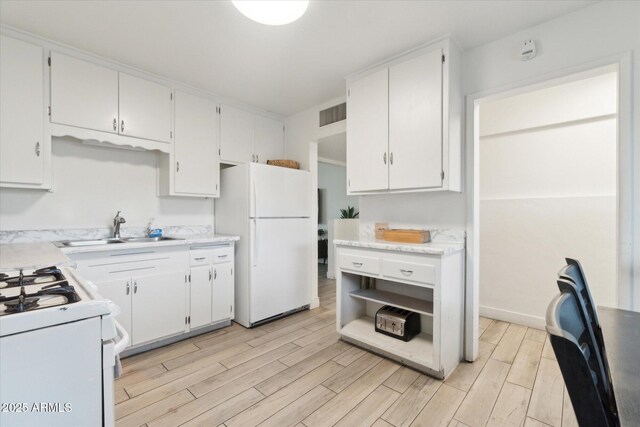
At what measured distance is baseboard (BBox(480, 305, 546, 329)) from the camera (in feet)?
9.35

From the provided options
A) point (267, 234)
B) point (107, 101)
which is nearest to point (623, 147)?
point (267, 234)

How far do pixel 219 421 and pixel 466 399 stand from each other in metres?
1.51

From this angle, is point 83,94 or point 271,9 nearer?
point 271,9

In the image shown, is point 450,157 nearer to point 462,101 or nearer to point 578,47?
point 462,101

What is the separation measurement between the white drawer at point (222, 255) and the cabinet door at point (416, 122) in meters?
1.75

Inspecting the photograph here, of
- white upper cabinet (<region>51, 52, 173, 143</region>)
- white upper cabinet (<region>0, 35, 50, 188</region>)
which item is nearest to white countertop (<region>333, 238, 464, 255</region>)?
white upper cabinet (<region>51, 52, 173, 143</region>)

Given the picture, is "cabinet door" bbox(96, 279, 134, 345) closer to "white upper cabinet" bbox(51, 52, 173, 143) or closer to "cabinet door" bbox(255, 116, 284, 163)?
"white upper cabinet" bbox(51, 52, 173, 143)

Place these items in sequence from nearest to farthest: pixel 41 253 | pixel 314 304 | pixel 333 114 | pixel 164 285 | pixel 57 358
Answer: pixel 57 358, pixel 41 253, pixel 164 285, pixel 333 114, pixel 314 304

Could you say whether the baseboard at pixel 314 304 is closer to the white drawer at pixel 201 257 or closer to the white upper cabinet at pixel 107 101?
the white drawer at pixel 201 257

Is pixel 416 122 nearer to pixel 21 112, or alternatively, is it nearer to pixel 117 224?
pixel 117 224

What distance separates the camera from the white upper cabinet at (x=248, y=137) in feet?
10.7

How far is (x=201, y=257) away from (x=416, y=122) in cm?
228

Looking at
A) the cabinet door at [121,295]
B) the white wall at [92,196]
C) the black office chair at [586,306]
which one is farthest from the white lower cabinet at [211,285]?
the black office chair at [586,306]

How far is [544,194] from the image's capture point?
2.88m
